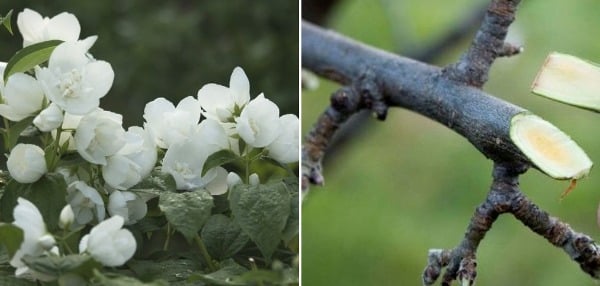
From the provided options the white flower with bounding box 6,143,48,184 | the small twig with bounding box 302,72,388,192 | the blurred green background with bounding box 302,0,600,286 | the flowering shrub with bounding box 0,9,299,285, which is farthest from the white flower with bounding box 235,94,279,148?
the blurred green background with bounding box 302,0,600,286

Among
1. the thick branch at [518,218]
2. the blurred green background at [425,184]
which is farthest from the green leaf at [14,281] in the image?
the blurred green background at [425,184]

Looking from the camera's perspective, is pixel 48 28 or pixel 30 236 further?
pixel 48 28

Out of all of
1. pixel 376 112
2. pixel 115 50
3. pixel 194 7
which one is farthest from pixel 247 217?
pixel 194 7

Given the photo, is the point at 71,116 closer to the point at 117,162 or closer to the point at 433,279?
the point at 117,162

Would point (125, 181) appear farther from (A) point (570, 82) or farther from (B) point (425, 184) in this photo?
(B) point (425, 184)

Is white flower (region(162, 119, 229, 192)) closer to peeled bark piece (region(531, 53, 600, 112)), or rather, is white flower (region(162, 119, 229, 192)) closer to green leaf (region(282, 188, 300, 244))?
green leaf (region(282, 188, 300, 244))

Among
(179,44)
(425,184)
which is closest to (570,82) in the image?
(425,184)
